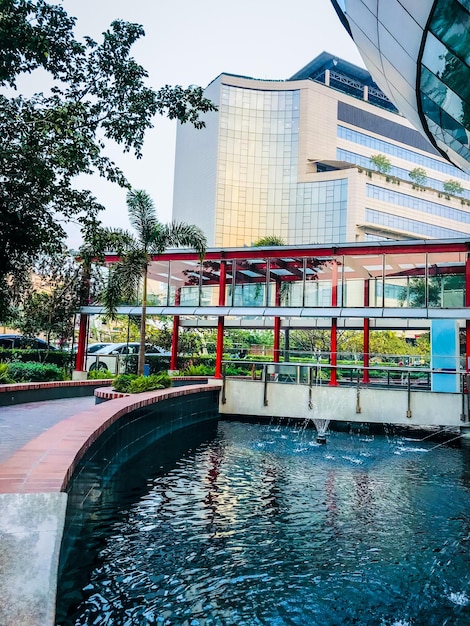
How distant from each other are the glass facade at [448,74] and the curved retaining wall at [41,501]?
744cm

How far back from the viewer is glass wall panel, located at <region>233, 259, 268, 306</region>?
63.2 feet

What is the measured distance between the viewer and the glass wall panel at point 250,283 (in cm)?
1925

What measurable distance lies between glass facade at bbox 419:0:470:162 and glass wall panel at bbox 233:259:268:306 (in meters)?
9.30

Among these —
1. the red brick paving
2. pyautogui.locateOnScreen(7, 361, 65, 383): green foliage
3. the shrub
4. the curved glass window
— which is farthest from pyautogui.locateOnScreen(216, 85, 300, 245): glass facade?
the red brick paving

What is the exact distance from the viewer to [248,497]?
293 inches

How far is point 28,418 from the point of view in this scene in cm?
998

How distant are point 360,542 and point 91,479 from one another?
344cm

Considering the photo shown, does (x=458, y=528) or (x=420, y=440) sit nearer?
(x=458, y=528)

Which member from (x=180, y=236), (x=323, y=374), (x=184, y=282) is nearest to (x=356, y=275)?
(x=323, y=374)

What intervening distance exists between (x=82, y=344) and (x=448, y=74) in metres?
16.7

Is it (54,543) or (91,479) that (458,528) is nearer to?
(91,479)

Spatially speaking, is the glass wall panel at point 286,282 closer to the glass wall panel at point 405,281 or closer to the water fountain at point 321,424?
the glass wall panel at point 405,281

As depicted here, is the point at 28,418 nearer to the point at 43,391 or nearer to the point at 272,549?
the point at 43,391

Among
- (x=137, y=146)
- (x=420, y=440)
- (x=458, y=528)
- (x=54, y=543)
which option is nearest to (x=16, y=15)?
(x=137, y=146)
